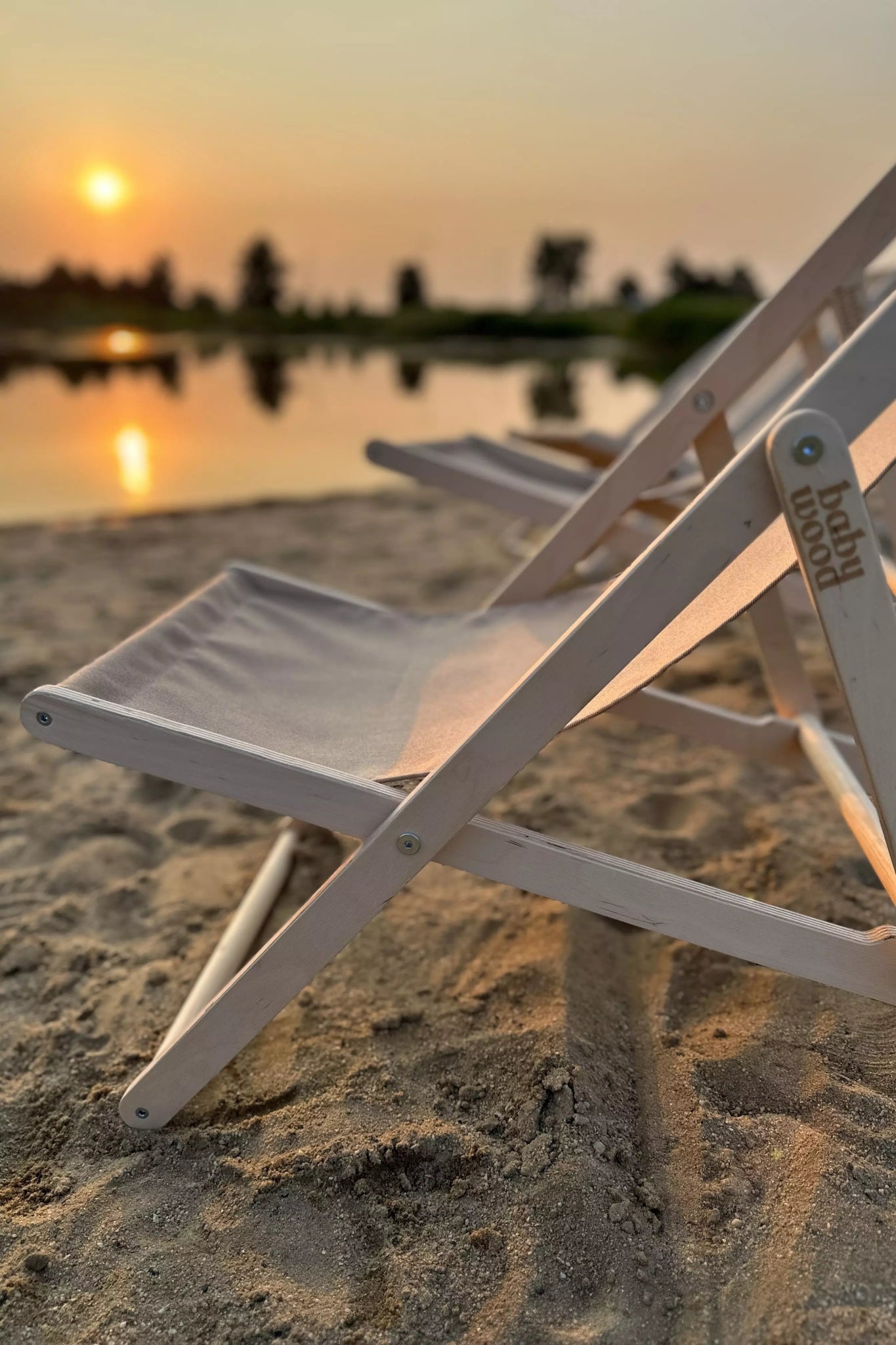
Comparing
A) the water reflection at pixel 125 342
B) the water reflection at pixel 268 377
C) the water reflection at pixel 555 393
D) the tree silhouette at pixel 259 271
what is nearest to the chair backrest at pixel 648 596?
the water reflection at pixel 555 393

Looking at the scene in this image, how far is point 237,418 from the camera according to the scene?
9.48 meters

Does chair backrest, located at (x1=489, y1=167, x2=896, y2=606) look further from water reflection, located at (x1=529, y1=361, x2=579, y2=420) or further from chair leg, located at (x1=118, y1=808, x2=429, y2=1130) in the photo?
water reflection, located at (x1=529, y1=361, x2=579, y2=420)

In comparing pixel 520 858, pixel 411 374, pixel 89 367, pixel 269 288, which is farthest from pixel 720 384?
pixel 269 288

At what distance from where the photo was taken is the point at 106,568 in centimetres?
383

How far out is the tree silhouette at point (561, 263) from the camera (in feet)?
136

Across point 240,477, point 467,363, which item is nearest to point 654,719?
point 240,477

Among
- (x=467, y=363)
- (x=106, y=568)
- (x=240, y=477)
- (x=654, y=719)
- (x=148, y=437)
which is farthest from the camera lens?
(x=467, y=363)

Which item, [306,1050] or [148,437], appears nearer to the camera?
[306,1050]

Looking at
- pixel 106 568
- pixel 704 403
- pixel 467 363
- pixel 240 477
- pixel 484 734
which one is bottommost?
pixel 467 363

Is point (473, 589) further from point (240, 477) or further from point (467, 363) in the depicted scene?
point (467, 363)

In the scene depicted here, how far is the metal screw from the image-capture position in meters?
0.86

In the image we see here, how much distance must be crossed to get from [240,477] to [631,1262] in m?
6.05

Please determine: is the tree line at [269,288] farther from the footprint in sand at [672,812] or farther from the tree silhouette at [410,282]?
the footprint in sand at [672,812]

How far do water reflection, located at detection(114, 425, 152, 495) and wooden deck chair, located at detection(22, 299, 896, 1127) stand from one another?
16.2 ft
